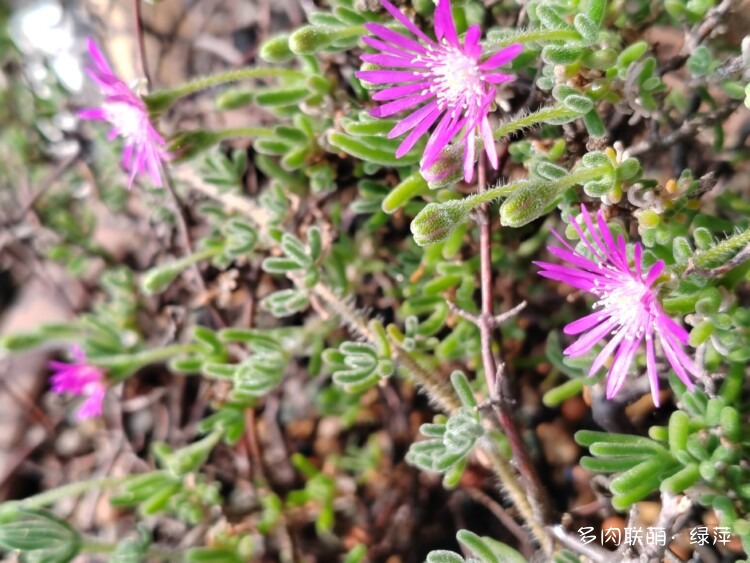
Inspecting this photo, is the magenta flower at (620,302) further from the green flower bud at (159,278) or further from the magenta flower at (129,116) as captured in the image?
the green flower bud at (159,278)

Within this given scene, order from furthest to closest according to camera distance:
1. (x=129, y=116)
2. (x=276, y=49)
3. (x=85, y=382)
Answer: (x=85, y=382) → (x=129, y=116) → (x=276, y=49)

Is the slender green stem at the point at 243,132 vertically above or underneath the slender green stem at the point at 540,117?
above

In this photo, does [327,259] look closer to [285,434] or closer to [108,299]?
[285,434]

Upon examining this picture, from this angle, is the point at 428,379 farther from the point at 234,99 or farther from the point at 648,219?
the point at 234,99

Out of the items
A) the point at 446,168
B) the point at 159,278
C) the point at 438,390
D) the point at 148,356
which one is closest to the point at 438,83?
the point at 446,168

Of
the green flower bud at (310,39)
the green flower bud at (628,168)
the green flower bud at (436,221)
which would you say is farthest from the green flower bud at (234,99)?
the green flower bud at (628,168)

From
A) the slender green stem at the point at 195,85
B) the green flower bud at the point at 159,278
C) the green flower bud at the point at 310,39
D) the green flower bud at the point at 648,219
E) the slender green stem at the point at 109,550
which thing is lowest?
the slender green stem at the point at 109,550

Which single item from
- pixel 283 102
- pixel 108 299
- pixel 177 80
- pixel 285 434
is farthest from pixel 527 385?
pixel 177 80

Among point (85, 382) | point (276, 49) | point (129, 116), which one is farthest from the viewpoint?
point (85, 382)
